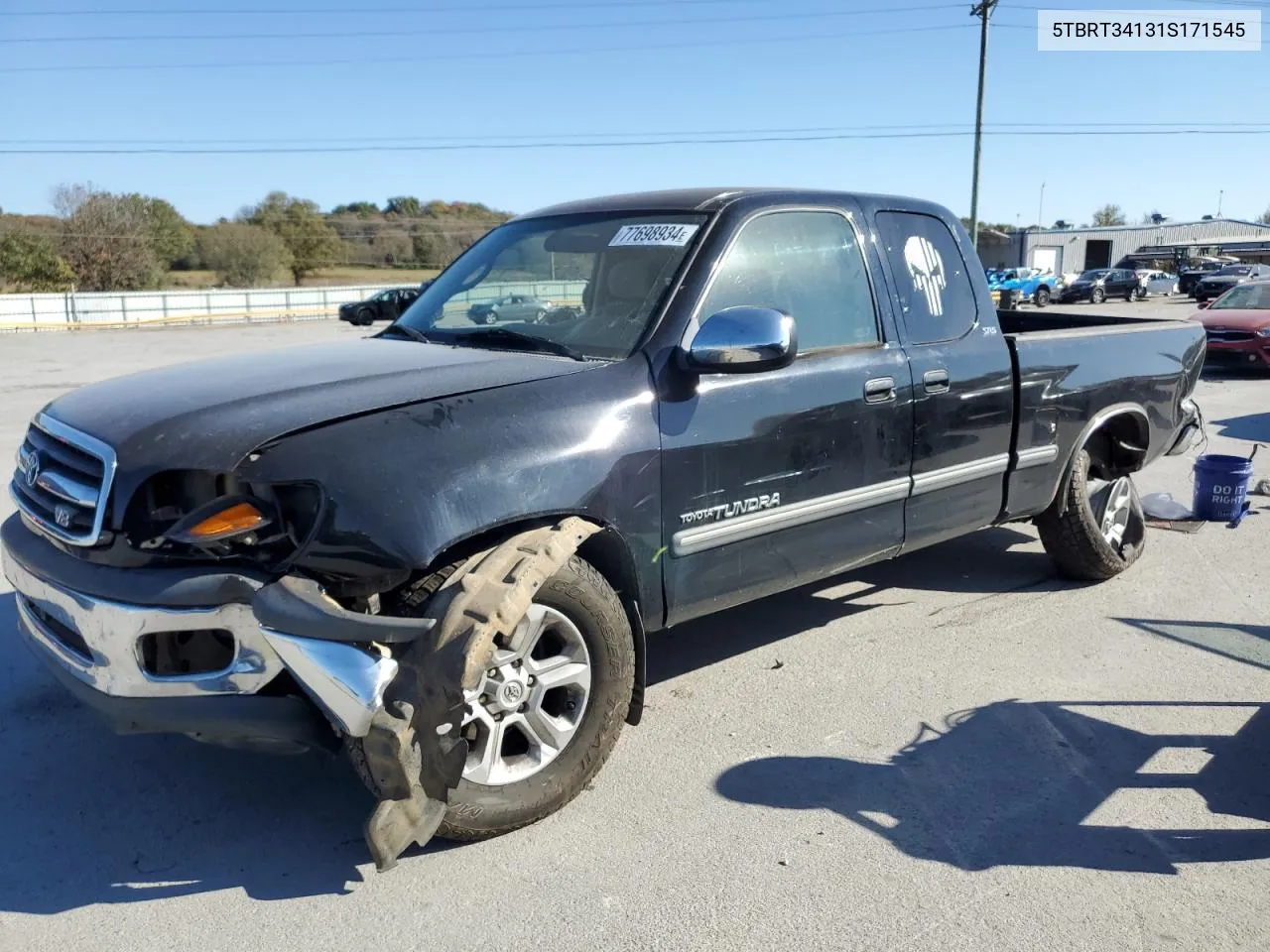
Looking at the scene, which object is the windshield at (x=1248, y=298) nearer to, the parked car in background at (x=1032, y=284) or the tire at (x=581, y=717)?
the tire at (x=581, y=717)

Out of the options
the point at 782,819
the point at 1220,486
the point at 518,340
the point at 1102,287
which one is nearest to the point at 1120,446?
the point at 1220,486

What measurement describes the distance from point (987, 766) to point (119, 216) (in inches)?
2960

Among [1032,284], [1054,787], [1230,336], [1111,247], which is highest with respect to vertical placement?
[1111,247]

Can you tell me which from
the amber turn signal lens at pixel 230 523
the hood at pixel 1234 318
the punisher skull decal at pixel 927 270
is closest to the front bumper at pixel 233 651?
the amber turn signal lens at pixel 230 523

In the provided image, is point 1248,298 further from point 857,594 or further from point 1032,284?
point 1032,284

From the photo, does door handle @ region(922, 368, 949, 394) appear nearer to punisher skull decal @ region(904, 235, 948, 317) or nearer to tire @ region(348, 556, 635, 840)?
punisher skull decal @ region(904, 235, 948, 317)

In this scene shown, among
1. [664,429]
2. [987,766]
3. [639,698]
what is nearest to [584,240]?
[664,429]

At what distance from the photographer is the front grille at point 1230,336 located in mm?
15602

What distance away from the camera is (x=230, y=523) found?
2760 millimetres

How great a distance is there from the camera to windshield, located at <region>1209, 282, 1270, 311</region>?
1672 centimetres

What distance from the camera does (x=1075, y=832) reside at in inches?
125

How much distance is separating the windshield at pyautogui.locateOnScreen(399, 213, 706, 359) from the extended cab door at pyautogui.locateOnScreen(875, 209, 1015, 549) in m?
1.13

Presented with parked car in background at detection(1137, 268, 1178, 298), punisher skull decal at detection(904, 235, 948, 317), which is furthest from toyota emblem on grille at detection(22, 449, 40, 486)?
parked car in background at detection(1137, 268, 1178, 298)

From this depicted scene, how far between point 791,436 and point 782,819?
1.35 meters
